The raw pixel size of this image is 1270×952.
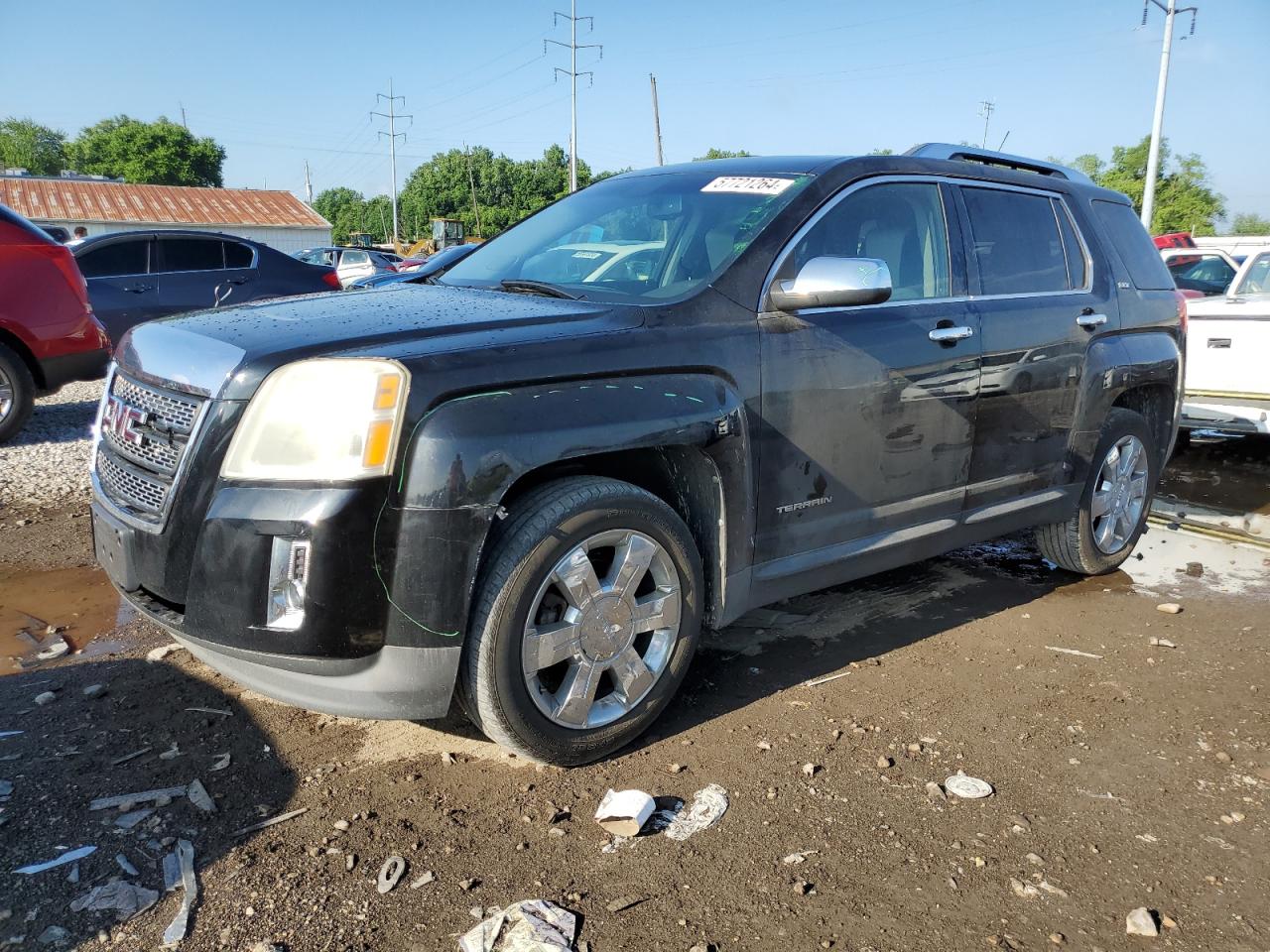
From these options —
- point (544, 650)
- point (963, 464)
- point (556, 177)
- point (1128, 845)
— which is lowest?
point (1128, 845)

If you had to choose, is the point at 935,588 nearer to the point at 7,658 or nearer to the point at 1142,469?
the point at 1142,469

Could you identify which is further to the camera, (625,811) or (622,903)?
(625,811)

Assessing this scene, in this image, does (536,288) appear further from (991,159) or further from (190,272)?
(190,272)

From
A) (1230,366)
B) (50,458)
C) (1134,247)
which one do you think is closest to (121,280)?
(50,458)

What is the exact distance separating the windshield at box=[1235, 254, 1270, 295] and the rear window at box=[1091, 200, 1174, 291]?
430 cm

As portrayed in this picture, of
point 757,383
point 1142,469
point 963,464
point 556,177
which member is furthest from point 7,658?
point 556,177

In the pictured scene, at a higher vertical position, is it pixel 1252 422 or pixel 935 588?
pixel 1252 422

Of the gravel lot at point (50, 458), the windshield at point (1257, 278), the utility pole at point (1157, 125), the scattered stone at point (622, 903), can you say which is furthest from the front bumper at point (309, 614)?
the utility pole at point (1157, 125)

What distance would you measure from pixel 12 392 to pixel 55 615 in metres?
3.83

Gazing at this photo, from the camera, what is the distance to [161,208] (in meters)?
49.3

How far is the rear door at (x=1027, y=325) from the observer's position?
3955 millimetres

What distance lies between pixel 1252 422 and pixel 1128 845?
6212mm

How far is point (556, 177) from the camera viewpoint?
87625mm

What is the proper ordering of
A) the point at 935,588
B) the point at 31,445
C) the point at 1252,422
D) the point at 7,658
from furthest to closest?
the point at 1252,422 < the point at 31,445 < the point at 935,588 < the point at 7,658
